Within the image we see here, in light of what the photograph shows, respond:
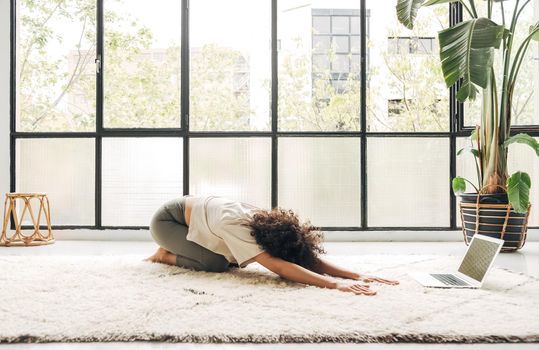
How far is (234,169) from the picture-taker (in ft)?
13.0

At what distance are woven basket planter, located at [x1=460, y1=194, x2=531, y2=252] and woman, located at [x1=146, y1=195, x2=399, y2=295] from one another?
4.94 ft

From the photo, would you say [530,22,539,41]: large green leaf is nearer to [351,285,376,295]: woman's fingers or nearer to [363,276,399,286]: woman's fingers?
[363,276,399,286]: woman's fingers

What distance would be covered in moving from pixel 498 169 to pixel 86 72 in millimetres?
3382

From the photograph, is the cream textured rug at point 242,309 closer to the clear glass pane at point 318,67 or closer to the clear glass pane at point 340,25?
A: the clear glass pane at point 318,67

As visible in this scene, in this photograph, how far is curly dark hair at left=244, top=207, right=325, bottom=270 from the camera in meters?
2.05

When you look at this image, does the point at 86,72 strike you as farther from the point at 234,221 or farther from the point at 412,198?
the point at 412,198

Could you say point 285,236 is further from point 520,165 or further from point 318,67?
point 520,165

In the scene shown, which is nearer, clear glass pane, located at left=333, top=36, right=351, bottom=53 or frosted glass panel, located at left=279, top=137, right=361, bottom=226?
frosted glass panel, located at left=279, top=137, right=361, bottom=226

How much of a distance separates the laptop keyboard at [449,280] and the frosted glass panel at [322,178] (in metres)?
1.61

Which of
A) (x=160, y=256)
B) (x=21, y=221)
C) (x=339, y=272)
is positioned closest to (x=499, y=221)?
(x=339, y=272)

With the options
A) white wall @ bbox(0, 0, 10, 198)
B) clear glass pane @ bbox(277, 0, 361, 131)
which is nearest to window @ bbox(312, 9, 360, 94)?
clear glass pane @ bbox(277, 0, 361, 131)

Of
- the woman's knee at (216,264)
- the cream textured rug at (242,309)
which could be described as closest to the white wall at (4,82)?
the cream textured rug at (242,309)

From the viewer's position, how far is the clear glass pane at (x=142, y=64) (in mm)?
4004

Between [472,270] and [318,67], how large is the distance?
240cm
